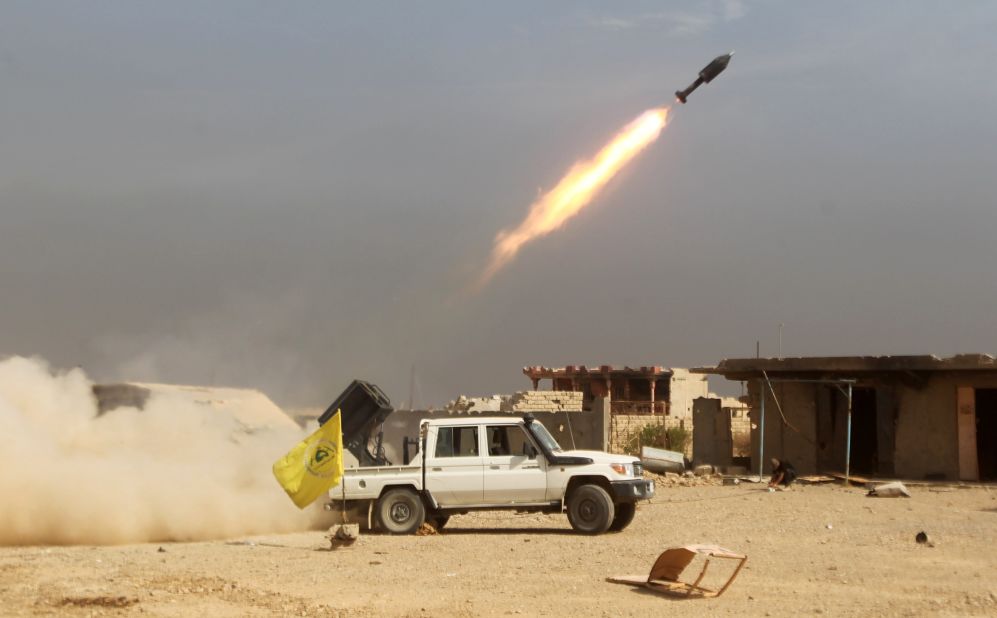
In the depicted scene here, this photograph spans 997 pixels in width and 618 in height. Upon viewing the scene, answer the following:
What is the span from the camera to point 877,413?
2889 cm

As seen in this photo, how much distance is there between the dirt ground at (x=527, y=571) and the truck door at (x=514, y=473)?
66cm

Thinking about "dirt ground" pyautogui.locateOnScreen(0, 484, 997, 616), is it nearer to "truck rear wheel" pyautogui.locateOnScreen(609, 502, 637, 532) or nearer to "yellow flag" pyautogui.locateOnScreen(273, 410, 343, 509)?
"truck rear wheel" pyautogui.locateOnScreen(609, 502, 637, 532)

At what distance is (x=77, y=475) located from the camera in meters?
18.0

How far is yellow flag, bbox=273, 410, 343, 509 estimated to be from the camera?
17.6m

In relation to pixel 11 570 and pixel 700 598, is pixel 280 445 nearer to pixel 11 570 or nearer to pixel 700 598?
pixel 11 570

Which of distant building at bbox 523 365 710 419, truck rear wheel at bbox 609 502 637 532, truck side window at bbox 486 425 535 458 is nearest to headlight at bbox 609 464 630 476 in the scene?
truck rear wheel at bbox 609 502 637 532

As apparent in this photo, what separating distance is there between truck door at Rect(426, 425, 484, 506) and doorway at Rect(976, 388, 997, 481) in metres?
19.1

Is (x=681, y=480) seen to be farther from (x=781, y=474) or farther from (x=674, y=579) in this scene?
(x=674, y=579)

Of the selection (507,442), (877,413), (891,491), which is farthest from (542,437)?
(877,413)

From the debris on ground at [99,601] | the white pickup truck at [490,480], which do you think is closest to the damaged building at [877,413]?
the white pickup truck at [490,480]

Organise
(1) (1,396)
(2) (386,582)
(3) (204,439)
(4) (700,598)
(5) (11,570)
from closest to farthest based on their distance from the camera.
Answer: (4) (700,598)
(2) (386,582)
(5) (11,570)
(1) (1,396)
(3) (204,439)

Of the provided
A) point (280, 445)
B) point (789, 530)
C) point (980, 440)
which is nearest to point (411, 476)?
point (280, 445)

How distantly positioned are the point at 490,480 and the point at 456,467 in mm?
592

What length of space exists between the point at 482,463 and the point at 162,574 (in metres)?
5.79
